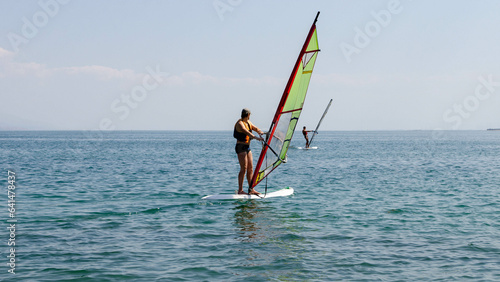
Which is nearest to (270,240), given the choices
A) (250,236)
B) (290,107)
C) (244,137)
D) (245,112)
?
(250,236)

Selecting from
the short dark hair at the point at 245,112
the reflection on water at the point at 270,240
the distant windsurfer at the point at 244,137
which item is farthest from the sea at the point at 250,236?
the short dark hair at the point at 245,112

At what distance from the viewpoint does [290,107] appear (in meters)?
14.5

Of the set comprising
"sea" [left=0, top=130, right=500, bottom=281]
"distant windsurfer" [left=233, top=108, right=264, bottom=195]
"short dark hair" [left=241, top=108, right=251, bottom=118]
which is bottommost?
"sea" [left=0, top=130, right=500, bottom=281]

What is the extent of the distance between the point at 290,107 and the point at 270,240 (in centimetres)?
481

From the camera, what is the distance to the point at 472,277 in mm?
8336

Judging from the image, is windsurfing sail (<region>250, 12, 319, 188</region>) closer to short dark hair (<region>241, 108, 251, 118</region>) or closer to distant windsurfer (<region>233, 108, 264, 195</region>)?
distant windsurfer (<region>233, 108, 264, 195</region>)

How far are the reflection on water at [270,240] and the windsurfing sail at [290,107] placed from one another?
1.59 meters

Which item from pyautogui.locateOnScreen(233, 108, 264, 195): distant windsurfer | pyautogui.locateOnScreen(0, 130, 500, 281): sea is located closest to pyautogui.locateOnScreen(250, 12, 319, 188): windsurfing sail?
pyautogui.locateOnScreen(233, 108, 264, 195): distant windsurfer

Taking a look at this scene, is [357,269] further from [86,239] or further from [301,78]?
[301,78]

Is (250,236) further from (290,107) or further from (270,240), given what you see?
(290,107)

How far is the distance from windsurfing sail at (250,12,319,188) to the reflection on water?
5.22 feet

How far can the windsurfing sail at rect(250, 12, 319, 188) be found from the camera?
1383 centimetres

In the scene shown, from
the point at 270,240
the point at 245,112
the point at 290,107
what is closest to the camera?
the point at 270,240

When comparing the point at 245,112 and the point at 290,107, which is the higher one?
the point at 290,107
